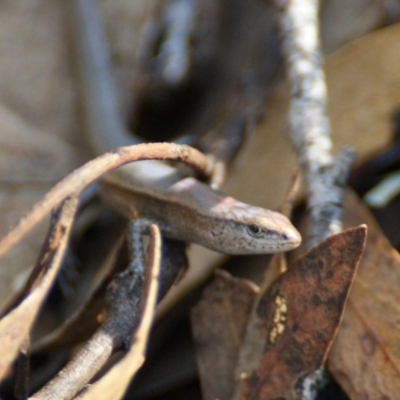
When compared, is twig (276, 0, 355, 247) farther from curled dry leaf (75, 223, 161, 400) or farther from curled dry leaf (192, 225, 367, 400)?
curled dry leaf (75, 223, 161, 400)

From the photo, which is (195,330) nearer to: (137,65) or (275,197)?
(275,197)

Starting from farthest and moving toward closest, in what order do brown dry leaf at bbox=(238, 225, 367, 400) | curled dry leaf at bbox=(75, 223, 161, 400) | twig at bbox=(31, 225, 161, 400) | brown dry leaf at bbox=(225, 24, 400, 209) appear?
brown dry leaf at bbox=(225, 24, 400, 209)
brown dry leaf at bbox=(238, 225, 367, 400)
twig at bbox=(31, 225, 161, 400)
curled dry leaf at bbox=(75, 223, 161, 400)

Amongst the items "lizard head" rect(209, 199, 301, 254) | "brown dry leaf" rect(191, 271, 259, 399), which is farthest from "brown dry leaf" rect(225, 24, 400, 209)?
"brown dry leaf" rect(191, 271, 259, 399)

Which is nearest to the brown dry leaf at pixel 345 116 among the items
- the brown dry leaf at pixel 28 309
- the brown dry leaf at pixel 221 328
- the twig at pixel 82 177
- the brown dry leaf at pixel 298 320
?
the brown dry leaf at pixel 221 328

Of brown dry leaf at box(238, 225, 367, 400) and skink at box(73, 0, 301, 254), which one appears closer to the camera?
brown dry leaf at box(238, 225, 367, 400)

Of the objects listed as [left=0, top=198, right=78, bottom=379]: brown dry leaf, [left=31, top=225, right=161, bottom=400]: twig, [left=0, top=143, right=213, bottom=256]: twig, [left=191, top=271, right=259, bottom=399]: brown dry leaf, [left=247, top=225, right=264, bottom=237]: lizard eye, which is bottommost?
[left=191, top=271, right=259, bottom=399]: brown dry leaf

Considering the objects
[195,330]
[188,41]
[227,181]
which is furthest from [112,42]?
[195,330]

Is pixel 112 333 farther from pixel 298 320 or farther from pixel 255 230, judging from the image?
pixel 255 230
